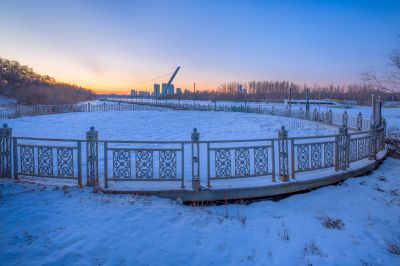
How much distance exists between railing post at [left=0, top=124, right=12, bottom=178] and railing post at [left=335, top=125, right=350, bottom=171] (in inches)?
300

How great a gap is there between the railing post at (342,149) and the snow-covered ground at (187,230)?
1201 millimetres

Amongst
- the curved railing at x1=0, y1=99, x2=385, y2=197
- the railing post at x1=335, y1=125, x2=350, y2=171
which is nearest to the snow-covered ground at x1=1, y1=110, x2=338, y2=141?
the curved railing at x1=0, y1=99, x2=385, y2=197

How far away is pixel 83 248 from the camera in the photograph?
3547 millimetres

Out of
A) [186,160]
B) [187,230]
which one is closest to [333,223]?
[187,230]

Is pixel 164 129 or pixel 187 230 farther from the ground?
pixel 164 129

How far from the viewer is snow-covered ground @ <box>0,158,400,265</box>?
11.6 ft

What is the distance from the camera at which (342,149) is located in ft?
23.6

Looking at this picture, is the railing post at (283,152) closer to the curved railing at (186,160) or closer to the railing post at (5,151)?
the curved railing at (186,160)

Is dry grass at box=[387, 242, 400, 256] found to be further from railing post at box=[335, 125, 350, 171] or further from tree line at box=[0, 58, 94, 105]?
tree line at box=[0, 58, 94, 105]

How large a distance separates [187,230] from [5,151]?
4533 mm

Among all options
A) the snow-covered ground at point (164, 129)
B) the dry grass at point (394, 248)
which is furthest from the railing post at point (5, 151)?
the snow-covered ground at point (164, 129)

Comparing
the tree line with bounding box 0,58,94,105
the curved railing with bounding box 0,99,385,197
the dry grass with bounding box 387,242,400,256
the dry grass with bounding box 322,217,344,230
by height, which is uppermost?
the tree line with bounding box 0,58,94,105

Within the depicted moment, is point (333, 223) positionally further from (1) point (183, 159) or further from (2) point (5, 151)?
(2) point (5, 151)

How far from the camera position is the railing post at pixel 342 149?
7.07 metres
